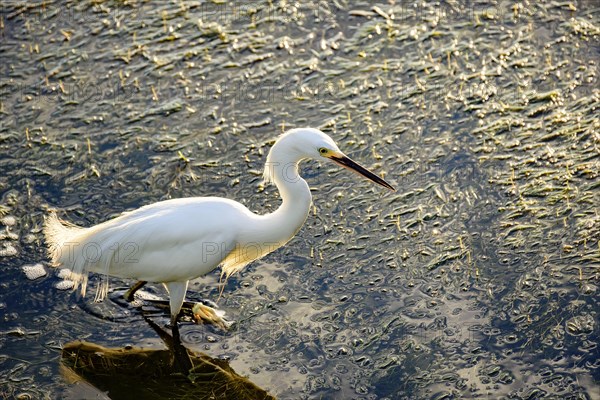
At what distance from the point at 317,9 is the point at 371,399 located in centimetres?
499

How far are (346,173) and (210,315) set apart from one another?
183 cm

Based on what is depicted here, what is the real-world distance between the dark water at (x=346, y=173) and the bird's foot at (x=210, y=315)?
0.10m

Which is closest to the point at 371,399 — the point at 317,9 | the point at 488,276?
the point at 488,276

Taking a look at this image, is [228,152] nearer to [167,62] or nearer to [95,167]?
[95,167]

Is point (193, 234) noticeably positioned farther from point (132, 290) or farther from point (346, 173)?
point (346, 173)

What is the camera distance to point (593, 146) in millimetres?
6453

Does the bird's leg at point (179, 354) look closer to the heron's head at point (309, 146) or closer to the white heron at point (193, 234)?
the white heron at point (193, 234)

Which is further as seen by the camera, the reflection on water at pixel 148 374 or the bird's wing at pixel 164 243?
the bird's wing at pixel 164 243

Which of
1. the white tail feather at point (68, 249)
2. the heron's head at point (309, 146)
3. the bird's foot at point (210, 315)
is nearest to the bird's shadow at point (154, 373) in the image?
the bird's foot at point (210, 315)

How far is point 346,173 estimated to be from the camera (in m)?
6.54

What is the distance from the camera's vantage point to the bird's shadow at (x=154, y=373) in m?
4.94

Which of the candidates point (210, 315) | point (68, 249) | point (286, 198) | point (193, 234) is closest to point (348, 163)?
point (286, 198)

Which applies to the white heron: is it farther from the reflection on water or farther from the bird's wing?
the reflection on water

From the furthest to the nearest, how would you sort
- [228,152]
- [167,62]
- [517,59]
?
[167,62]
[517,59]
[228,152]
